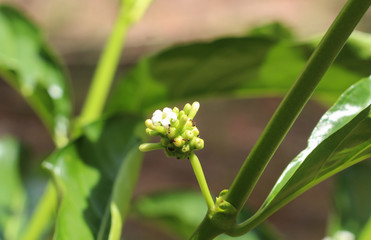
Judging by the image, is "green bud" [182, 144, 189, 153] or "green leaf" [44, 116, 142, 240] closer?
"green bud" [182, 144, 189, 153]

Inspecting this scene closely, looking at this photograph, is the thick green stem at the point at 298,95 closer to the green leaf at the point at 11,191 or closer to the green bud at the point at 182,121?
the green bud at the point at 182,121

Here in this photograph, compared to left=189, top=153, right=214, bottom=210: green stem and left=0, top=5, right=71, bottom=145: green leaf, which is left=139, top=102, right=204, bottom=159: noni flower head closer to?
left=189, top=153, right=214, bottom=210: green stem

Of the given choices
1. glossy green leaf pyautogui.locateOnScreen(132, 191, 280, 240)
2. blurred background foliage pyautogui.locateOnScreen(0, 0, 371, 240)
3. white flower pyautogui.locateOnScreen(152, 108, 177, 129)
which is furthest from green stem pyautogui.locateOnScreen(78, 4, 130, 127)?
blurred background foliage pyautogui.locateOnScreen(0, 0, 371, 240)

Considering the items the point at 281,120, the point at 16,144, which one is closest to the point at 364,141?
the point at 281,120

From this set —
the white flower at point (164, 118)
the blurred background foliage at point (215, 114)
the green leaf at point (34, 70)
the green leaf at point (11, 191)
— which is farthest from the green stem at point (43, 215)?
the blurred background foliage at point (215, 114)

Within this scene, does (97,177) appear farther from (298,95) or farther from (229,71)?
(298,95)

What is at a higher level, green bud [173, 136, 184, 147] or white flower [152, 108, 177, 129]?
white flower [152, 108, 177, 129]

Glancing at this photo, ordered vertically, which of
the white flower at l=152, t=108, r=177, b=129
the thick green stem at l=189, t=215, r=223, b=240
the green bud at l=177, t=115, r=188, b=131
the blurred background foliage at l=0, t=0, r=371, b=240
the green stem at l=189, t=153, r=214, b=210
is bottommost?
the thick green stem at l=189, t=215, r=223, b=240

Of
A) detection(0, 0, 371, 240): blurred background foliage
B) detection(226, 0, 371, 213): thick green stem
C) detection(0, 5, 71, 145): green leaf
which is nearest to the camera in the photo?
detection(226, 0, 371, 213): thick green stem

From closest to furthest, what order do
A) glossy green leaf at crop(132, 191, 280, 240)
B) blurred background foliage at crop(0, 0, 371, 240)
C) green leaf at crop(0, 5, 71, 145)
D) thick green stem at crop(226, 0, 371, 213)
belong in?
A: thick green stem at crop(226, 0, 371, 213), green leaf at crop(0, 5, 71, 145), glossy green leaf at crop(132, 191, 280, 240), blurred background foliage at crop(0, 0, 371, 240)
